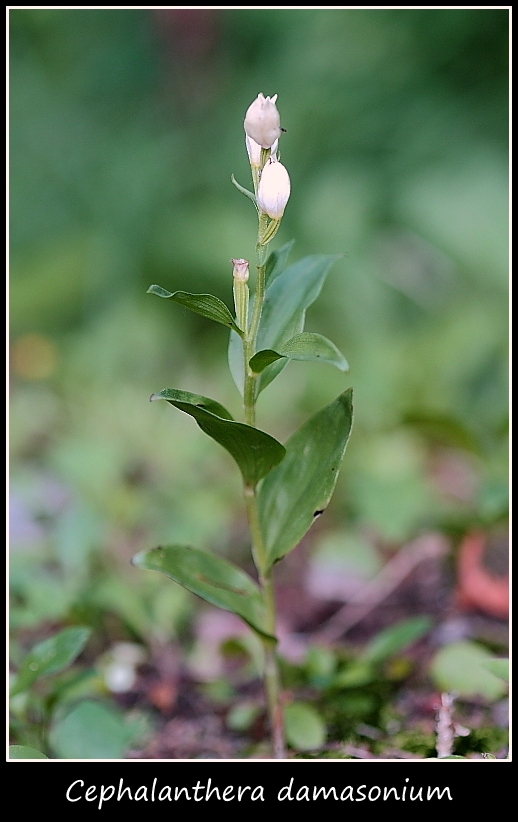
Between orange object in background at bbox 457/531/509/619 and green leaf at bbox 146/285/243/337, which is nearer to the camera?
green leaf at bbox 146/285/243/337

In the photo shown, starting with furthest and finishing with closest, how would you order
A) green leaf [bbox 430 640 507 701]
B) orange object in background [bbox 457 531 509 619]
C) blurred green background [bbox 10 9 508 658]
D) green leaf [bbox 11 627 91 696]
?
blurred green background [bbox 10 9 508 658] < orange object in background [bbox 457 531 509 619] < green leaf [bbox 430 640 507 701] < green leaf [bbox 11 627 91 696]

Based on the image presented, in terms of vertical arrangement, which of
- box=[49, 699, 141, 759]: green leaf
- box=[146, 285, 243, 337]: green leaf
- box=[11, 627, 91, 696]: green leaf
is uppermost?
box=[146, 285, 243, 337]: green leaf

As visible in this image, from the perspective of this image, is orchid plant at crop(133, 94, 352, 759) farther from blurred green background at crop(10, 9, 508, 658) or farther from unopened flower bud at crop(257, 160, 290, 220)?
blurred green background at crop(10, 9, 508, 658)

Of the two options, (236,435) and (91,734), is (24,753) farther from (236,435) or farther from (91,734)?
(236,435)

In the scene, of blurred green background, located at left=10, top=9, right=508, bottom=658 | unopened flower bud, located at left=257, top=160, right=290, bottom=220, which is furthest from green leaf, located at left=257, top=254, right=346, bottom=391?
blurred green background, located at left=10, top=9, right=508, bottom=658

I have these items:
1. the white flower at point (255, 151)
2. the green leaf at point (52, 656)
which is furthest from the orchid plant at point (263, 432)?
the green leaf at point (52, 656)

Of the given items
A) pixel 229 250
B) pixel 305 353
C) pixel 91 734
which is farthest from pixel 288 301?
pixel 229 250
